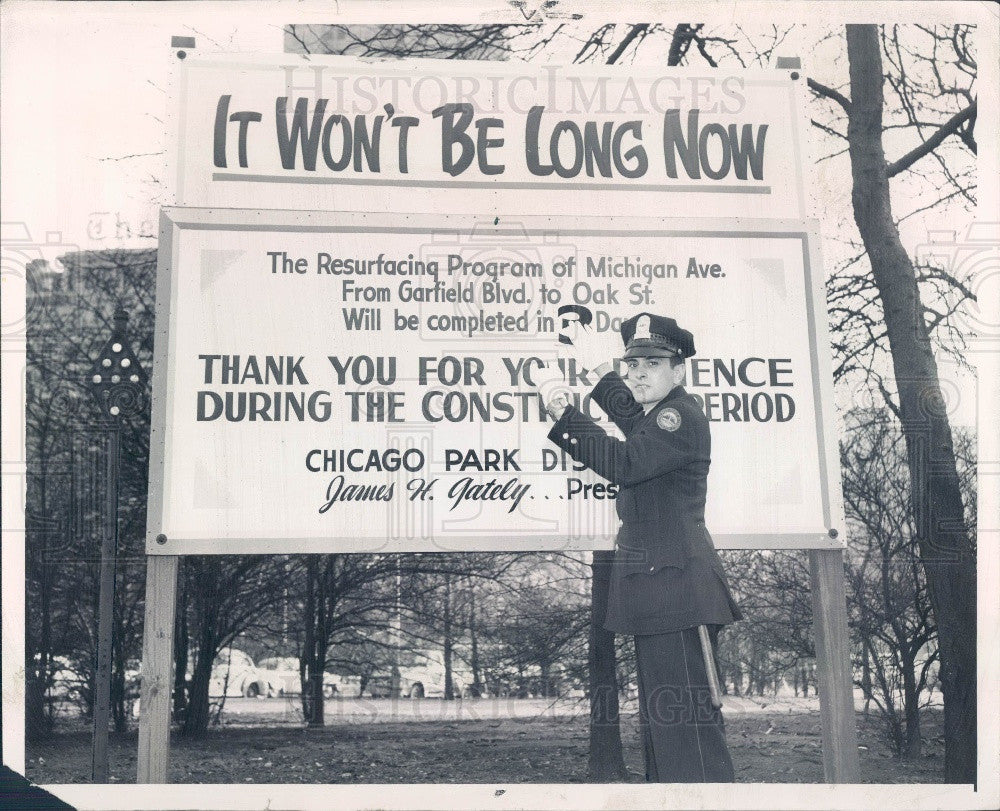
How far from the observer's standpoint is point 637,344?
13.0 feet

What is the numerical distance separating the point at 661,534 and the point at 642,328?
838 millimetres

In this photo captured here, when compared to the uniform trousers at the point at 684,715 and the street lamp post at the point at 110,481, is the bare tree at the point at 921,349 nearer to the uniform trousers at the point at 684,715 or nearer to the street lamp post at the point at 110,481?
the uniform trousers at the point at 684,715

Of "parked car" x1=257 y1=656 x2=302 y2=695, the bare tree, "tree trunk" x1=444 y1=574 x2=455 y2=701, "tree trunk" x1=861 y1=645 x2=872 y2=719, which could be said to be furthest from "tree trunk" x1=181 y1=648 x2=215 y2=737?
the bare tree

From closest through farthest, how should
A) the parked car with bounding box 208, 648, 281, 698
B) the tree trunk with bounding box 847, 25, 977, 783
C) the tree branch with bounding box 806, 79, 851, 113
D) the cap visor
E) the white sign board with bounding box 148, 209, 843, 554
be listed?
the white sign board with bounding box 148, 209, 843, 554 < the cap visor < the tree trunk with bounding box 847, 25, 977, 783 < the tree branch with bounding box 806, 79, 851, 113 < the parked car with bounding box 208, 648, 281, 698

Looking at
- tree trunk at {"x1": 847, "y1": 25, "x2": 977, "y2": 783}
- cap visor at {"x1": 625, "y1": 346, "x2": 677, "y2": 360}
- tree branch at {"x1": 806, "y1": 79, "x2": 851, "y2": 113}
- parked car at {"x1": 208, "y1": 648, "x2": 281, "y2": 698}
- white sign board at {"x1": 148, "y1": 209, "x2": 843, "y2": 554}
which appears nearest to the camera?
white sign board at {"x1": 148, "y1": 209, "x2": 843, "y2": 554}

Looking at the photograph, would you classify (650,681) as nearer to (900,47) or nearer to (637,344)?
(637,344)

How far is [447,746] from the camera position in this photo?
4.56 m

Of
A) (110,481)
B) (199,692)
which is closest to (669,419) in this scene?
(110,481)

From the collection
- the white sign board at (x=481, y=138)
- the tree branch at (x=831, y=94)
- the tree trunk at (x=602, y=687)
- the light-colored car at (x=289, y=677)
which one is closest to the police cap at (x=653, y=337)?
the white sign board at (x=481, y=138)

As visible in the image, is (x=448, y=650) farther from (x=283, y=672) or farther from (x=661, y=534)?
(x=661, y=534)

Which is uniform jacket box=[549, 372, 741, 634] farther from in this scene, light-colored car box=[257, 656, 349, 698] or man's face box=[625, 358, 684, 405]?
light-colored car box=[257, 656, 349, 698]

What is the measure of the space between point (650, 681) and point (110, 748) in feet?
8.92

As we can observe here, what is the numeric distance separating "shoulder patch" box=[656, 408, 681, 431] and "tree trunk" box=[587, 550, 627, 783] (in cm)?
92

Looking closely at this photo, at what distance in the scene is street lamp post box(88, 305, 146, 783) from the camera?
3980 millimetres
